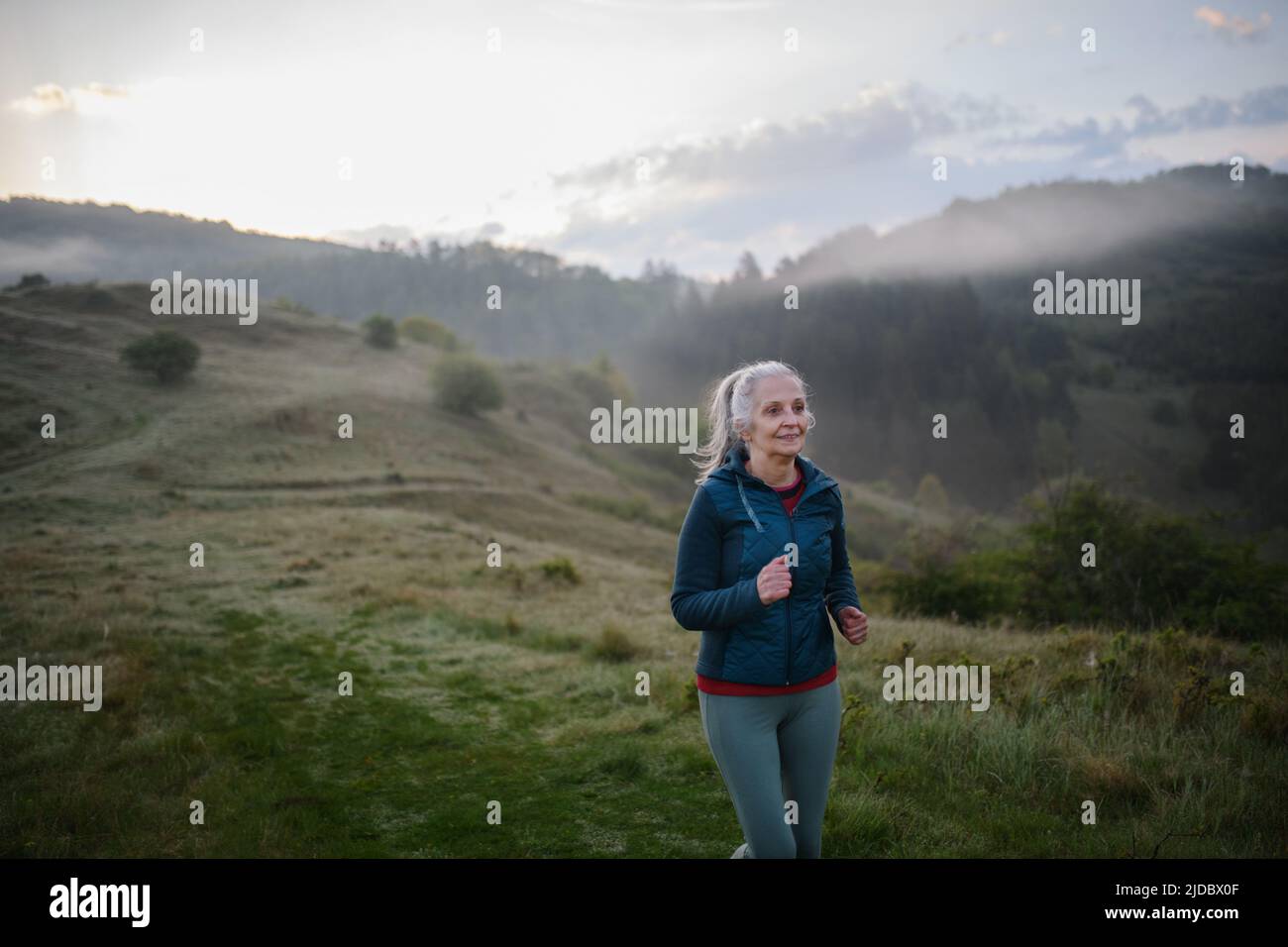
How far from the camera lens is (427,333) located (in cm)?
9369

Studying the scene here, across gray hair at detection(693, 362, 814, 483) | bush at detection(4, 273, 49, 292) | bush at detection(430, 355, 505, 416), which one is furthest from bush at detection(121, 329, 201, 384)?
gray hair at detection(693, 362, 814, 483)

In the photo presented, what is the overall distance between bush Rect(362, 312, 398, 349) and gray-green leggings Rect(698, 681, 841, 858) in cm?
7783

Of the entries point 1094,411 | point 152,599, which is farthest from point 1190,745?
point 1094,411

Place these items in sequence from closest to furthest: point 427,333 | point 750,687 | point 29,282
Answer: point 750,687, point 29,282, point 427,333

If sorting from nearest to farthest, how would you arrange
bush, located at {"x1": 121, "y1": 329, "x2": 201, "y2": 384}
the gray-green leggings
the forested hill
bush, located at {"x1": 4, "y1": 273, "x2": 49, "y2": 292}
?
1. the gray-green leggings
2. bush, located at {"x1": 121, "y1": 329, "x2": 201, "y2": 384}
3. bush, located at {"x1": 4, "y1": 273, "x2": 49, "y2": 292}
4. the forested hill

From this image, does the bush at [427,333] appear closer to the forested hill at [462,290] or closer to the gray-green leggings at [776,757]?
the forested hill at [462,290]

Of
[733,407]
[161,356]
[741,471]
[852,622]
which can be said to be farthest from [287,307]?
[852,622]

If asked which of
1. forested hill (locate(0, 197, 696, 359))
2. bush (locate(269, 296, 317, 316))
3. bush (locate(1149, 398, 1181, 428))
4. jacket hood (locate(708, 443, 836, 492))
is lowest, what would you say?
jacket hood (locate(708, 443, 836, 492))

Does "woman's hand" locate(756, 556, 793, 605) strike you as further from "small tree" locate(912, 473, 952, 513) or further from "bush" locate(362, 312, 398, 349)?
"small tree" locate(912, 473, 952, 513)

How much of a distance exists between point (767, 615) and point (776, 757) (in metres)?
0.56

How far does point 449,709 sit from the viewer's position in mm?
8180

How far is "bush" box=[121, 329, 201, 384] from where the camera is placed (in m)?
46.5

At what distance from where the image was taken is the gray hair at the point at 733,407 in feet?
11.2

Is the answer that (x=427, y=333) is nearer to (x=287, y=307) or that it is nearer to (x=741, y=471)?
(x=287, y=307)
